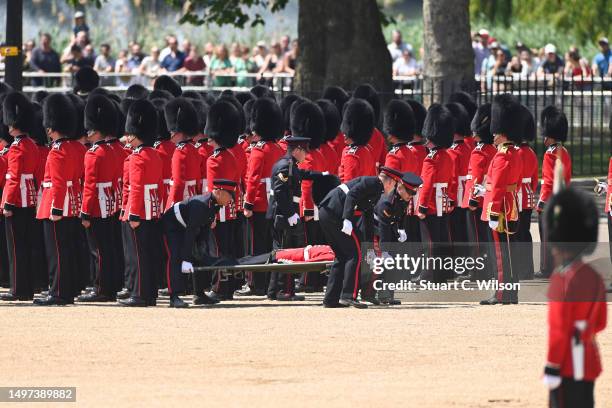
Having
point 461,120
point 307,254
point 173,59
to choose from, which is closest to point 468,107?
point 461,120

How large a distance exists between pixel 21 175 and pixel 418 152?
3080 millimetres

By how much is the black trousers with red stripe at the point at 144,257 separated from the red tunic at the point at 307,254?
86cm

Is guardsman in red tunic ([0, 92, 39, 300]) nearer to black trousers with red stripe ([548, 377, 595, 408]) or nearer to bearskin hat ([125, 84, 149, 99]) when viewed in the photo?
bearskin hat ([125, 84, 149, 99])

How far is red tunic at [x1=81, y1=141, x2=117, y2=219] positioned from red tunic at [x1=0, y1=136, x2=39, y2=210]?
1.38ft

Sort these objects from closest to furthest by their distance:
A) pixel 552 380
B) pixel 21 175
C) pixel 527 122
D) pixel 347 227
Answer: pixel 552 380
pixel 347 227
pixel 21 175
pixel 527 122

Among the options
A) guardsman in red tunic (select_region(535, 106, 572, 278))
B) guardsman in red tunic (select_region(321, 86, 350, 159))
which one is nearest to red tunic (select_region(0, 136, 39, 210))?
guardsman in red tunic (select_region(321, 86, 350, 159))

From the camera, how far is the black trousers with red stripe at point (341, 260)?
12602mm

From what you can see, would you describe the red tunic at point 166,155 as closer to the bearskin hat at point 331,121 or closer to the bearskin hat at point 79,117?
the bearskin hat at point 79,117

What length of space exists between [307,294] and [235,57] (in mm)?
13371

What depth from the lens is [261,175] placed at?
1361cm

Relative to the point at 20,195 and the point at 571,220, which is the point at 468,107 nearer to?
the point at 20,195

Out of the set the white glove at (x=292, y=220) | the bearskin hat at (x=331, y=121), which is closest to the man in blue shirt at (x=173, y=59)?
the bearskin hat at (x=331, y=121)

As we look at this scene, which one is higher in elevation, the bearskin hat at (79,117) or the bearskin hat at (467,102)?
the bearskin hat at (467,102)

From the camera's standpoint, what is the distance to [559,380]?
751 cm
